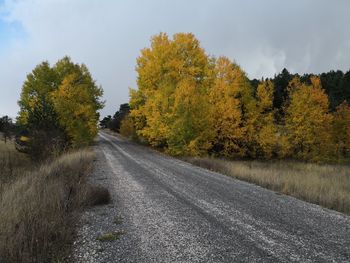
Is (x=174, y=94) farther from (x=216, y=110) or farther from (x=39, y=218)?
(x=39, y=218)

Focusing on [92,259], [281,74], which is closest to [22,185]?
[92,259]

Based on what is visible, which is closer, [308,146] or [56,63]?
[308,146]

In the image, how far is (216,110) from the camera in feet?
98.9

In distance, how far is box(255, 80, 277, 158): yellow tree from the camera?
32656 mm

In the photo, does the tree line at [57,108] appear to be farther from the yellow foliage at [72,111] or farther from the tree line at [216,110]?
the tree line at [216,110]

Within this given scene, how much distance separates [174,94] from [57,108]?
11.0 meters

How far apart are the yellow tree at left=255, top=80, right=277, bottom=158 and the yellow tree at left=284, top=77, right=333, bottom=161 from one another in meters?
1.76

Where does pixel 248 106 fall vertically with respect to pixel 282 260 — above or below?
above

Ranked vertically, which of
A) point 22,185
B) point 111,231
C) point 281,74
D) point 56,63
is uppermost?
point 281,74

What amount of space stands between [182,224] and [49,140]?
14.4 m

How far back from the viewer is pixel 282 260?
5566 millimetres

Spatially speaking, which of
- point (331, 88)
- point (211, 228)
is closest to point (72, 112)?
point (211, 228)

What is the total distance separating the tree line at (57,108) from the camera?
Result: 20.2m

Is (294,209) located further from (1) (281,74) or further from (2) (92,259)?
(1) (281,74)
